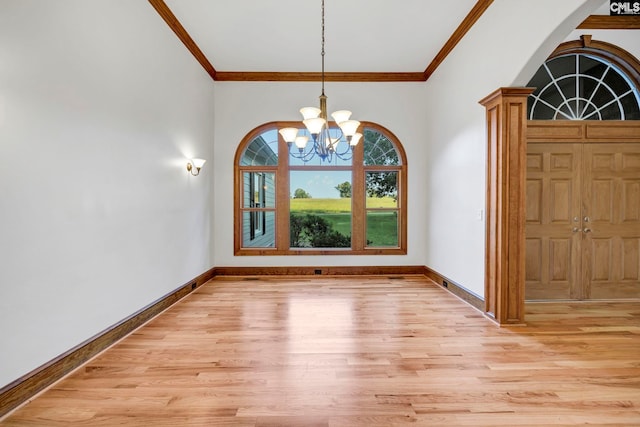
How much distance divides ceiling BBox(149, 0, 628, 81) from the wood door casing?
1.98 m

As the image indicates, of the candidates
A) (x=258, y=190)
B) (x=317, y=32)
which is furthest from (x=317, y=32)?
(x=258, y=190)

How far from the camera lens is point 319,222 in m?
6.18

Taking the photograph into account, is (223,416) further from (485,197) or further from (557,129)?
(557,129)

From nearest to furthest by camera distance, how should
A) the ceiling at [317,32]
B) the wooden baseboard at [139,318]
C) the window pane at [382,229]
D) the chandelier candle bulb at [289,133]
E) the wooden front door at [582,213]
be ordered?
the wooden baseboard at [139,318], the chandelier candle bulb at [289,133], the ceiling at [317,32], the wooden front door at [582,213], the window pane at [382,229]

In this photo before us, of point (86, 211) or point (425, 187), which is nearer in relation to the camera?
point (86, 211)

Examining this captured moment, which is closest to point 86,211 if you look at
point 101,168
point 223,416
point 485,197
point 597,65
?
point 101,168

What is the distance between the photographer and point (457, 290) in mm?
4387

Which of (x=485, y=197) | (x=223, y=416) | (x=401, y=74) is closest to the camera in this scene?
(x=223, y=416)

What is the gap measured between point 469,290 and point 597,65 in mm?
3289

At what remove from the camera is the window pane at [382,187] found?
19.3 ft

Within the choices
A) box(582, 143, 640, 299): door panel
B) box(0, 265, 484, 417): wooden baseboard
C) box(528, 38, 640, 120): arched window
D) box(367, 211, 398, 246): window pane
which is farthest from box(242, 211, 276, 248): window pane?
box(582, 143, 640, 299): door panel

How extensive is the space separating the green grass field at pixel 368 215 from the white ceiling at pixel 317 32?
2271mm

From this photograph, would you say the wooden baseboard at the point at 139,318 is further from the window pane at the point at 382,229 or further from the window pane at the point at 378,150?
the window pane at the point at 378,150

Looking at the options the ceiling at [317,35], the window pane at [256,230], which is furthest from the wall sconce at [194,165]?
the ceiling at [317,35]
